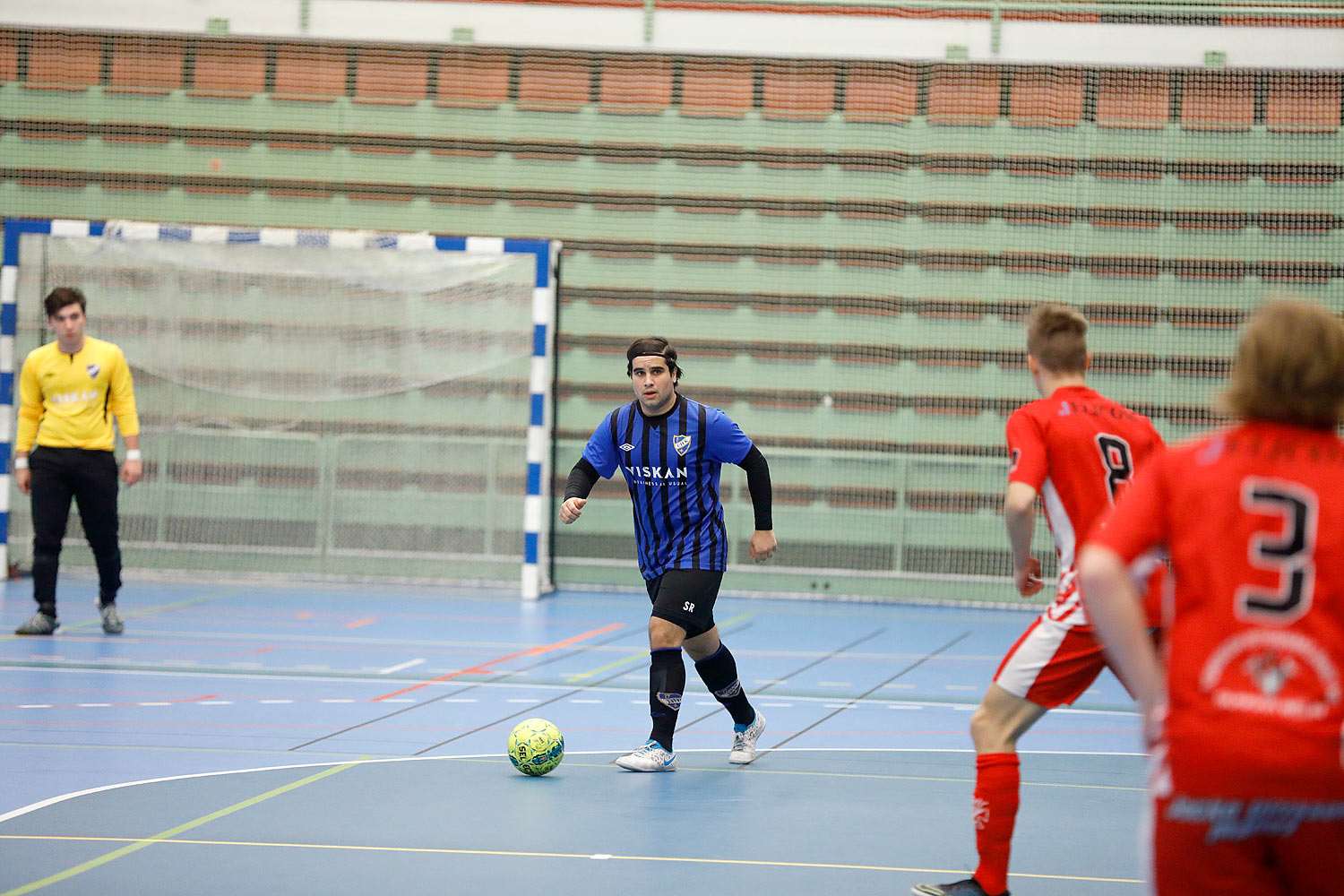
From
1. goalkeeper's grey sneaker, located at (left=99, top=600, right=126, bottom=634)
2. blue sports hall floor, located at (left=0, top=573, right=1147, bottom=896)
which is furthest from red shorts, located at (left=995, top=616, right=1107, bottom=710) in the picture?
goalkeeper's grey sneaker, located at (left=99, top=600, right=126, bottom=634)

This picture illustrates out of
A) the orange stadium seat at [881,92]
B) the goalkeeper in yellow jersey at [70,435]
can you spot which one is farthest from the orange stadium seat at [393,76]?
the goalkeeper in yellow jersey at [70,435]

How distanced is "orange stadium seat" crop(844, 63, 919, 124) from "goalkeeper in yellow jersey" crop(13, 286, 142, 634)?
772 centimetres

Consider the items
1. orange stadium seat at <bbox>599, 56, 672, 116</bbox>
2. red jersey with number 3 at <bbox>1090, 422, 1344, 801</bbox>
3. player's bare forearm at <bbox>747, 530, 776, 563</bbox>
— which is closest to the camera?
red jersey with number 3 at <bbox>1090, 422, 1344, 801</bbox>

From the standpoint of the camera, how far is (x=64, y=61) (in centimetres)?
1408

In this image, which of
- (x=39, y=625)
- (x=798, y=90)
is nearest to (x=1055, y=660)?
(x=39, y=625)

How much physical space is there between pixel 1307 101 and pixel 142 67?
11.3m

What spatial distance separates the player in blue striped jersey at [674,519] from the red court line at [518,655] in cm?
218

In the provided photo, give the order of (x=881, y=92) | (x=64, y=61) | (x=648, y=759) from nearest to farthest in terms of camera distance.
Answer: (x=648, y=759) < (x=881, y=92) < (x=64, y=61)

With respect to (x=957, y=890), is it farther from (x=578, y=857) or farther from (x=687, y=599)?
(x=687, y=599)

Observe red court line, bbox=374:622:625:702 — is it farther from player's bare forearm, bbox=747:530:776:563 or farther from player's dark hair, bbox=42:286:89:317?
player's dark hair, bbox=42:286:89:317

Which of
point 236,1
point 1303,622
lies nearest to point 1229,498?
point 1303,622

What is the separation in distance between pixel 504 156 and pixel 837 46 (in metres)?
3.47

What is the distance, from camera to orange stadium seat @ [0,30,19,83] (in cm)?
1411

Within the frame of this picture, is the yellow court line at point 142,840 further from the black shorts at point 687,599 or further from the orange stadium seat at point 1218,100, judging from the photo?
the orange stadium seat at point 1218,100
